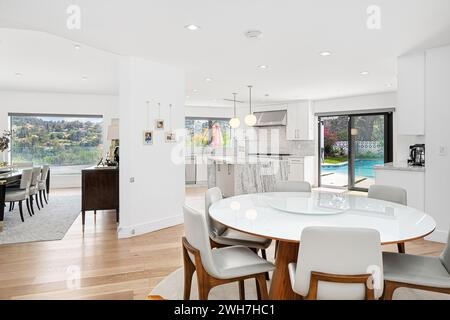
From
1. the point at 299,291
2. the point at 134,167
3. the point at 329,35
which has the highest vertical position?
the point at 329,35

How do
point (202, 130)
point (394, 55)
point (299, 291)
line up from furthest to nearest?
point (202, 130) < point (394, 55) < point (299, 291)

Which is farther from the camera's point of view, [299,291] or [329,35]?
[329,35]

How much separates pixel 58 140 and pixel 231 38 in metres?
6.45

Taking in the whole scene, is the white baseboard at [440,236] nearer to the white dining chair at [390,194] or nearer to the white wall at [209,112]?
the white dining chair at [390,194]

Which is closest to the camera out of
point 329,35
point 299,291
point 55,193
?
point 299,291

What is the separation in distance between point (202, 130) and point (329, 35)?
6.41 metres

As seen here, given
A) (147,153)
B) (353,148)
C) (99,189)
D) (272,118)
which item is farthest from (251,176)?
(99,189)

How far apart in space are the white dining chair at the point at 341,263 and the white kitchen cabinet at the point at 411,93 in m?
3.15

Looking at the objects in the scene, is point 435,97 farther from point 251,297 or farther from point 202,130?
point 202,130

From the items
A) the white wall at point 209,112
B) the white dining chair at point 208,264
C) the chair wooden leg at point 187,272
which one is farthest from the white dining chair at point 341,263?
the white wall at point 209,112

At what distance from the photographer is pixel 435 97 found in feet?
12.4

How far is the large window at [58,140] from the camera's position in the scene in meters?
7.63

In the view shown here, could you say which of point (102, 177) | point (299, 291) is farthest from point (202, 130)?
point (299, 291)

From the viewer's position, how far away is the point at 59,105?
7.78 metres
